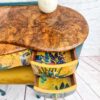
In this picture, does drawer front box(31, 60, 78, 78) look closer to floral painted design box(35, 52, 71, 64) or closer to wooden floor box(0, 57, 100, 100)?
floral painted design box(35, 52, 71, 64)

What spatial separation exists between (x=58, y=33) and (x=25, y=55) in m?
0.20

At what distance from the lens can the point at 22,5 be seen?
4.17 ft

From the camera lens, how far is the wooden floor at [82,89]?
1.40m

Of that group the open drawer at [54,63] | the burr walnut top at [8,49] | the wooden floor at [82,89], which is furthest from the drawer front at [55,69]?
the wooden floor at [82,89]

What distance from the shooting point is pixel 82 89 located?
1.44 meters

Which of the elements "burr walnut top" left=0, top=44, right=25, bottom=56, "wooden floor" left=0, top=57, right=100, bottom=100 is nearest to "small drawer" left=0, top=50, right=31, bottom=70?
"burr walnut top" left=0, top=44, right=25, bottom=56

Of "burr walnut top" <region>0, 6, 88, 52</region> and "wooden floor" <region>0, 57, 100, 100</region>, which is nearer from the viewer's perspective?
"burr walnut top" <region>0, 6, 88, 52</region>

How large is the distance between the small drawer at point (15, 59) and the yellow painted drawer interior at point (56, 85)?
4.3 inches

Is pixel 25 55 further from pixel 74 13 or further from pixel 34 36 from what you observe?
pixel 74 13

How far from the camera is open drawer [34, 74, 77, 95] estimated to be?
873 millimetres

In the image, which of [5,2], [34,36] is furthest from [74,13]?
[5,2]

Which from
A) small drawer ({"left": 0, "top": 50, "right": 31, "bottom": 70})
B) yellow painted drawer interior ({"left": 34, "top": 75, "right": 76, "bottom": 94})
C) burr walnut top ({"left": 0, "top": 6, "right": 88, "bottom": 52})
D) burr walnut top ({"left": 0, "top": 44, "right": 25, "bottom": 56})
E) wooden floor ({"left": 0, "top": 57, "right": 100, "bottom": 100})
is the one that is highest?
burr walnut top ({"left": 0, "top": 6, "right": 88, "bottom": 52})

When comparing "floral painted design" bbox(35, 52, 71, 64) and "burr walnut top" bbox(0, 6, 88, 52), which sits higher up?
"burr walnut top" bbox(0, 6, 88, 52)

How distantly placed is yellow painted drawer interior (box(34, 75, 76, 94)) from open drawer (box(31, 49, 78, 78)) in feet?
0.14
